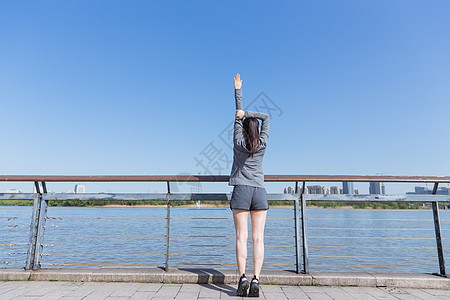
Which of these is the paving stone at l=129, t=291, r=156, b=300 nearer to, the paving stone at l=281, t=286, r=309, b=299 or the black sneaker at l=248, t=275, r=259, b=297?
the black sneaker at l=248, t=275, r=259, b=297

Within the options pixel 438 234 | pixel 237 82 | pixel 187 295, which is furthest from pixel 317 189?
pixel 187 295

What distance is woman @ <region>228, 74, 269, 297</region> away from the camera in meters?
2.60

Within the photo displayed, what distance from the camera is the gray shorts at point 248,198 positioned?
2.58 metres

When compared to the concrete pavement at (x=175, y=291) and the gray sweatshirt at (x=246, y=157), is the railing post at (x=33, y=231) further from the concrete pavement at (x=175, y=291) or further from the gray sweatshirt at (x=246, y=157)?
the gray sweatshirt at (x=246, y=157)

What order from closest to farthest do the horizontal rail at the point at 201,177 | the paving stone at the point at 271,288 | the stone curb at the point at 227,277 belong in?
the paving stone at the point at 271,288
the stone curb at the point at 227,277
the horizontal rail at the point at 201,177

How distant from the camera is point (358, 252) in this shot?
9609 mm

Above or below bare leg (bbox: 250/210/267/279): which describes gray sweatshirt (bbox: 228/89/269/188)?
above

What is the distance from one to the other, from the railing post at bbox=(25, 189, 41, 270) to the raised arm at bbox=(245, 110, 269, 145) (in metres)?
2.68

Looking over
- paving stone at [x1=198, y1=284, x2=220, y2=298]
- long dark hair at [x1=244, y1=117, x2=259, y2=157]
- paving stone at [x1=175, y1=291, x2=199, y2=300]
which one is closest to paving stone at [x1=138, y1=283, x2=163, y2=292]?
paving stone at [x1=175, y1=291, x2=199, y2=300]

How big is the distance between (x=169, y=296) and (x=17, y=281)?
1794 millimetres

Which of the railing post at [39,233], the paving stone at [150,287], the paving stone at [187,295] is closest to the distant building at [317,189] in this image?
the paving stone at [187,295]

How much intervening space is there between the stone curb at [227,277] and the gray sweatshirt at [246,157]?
110 cm

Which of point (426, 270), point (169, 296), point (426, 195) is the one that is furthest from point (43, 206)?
point (426, 270)

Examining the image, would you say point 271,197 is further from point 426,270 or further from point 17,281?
point 426,270
